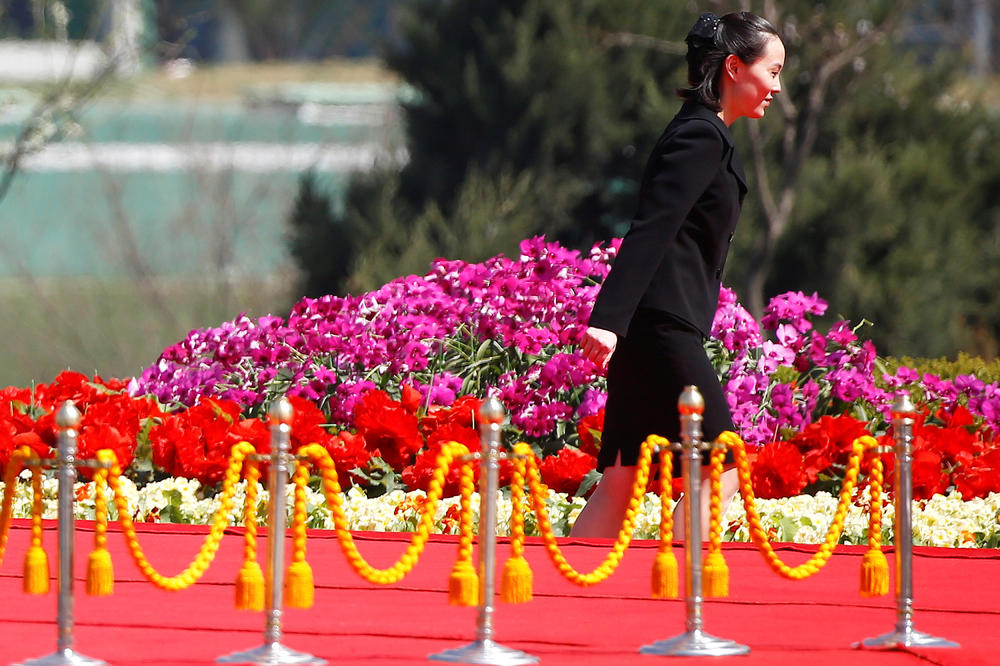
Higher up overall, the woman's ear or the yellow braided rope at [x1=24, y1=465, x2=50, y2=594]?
the woman's ear

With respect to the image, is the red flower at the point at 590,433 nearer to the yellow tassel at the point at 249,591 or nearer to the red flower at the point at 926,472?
the red flower at the point at 926,472

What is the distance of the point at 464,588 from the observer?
3.99 meters

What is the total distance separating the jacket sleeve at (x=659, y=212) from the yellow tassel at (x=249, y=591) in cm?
120

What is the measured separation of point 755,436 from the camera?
6.68m

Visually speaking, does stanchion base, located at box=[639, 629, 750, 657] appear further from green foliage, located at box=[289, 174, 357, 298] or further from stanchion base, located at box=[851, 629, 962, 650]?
green foliage, located at box=[289, 174, 357, 298]

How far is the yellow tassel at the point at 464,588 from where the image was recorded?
13.1ft

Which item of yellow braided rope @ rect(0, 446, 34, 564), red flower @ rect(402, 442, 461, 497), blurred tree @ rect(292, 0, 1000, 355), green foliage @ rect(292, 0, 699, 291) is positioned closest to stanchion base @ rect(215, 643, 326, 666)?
→ yellow braided rope @ rect(0, 446, 34, 564)

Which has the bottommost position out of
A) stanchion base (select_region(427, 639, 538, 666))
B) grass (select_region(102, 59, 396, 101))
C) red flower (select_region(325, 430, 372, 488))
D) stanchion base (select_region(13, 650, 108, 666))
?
stanchion base (select_region(13, 650, 108, 666))

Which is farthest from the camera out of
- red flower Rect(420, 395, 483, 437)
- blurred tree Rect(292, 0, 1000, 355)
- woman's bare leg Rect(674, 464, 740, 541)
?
blurred tree Rect(292, 0, 1000, 355)

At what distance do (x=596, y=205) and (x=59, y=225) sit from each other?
972 cm

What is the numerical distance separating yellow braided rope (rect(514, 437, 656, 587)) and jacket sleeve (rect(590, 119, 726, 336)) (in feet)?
1.86

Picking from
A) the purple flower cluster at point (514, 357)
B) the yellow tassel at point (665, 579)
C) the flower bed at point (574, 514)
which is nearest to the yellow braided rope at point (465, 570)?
the yellow tassel at point (665, 579)

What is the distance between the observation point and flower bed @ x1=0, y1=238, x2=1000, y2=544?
6.39 metres

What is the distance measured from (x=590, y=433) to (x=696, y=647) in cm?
262
